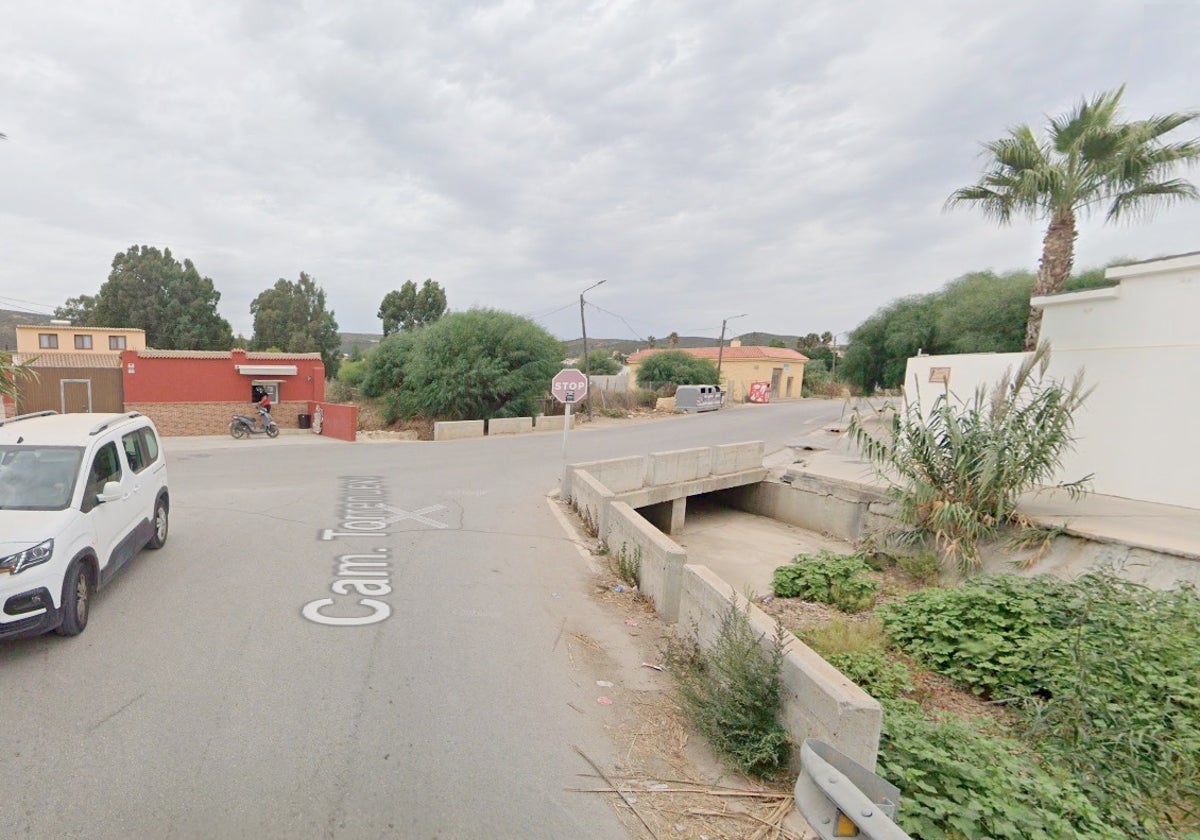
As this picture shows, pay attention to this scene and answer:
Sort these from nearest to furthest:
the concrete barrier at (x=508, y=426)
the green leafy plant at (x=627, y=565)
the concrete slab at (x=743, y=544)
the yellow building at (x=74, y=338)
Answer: the green leafy plant at (x=627, y=565)
the concrete slab at (x=743, y=544)
the concrete barrier at (x=508, y=426)
the yellow building at (x=74, y=338)

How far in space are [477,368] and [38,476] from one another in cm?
2079

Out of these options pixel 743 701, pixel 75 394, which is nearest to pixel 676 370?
pixel 75 394

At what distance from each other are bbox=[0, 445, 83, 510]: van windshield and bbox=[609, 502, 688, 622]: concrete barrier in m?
5.45

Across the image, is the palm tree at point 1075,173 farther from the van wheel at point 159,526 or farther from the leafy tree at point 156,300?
the leafy tree at point 156,300

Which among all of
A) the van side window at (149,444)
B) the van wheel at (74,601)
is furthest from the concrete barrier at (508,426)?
the van wheel at (74,601)

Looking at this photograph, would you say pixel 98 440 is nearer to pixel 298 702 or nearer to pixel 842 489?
pixel 298 702

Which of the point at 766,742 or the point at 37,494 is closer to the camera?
the point at 766,742

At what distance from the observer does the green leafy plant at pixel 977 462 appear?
9.27 metres

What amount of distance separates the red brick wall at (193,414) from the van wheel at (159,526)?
58.2ft

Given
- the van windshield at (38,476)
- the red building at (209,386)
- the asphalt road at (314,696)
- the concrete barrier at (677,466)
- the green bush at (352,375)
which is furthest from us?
the green bush at (352,375)

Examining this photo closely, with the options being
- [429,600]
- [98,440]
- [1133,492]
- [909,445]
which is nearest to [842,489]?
Answer: [909,445]

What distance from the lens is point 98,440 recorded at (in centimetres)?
579

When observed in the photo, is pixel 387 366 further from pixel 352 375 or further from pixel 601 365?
pixel 601 365

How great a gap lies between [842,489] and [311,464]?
13.3 meters
